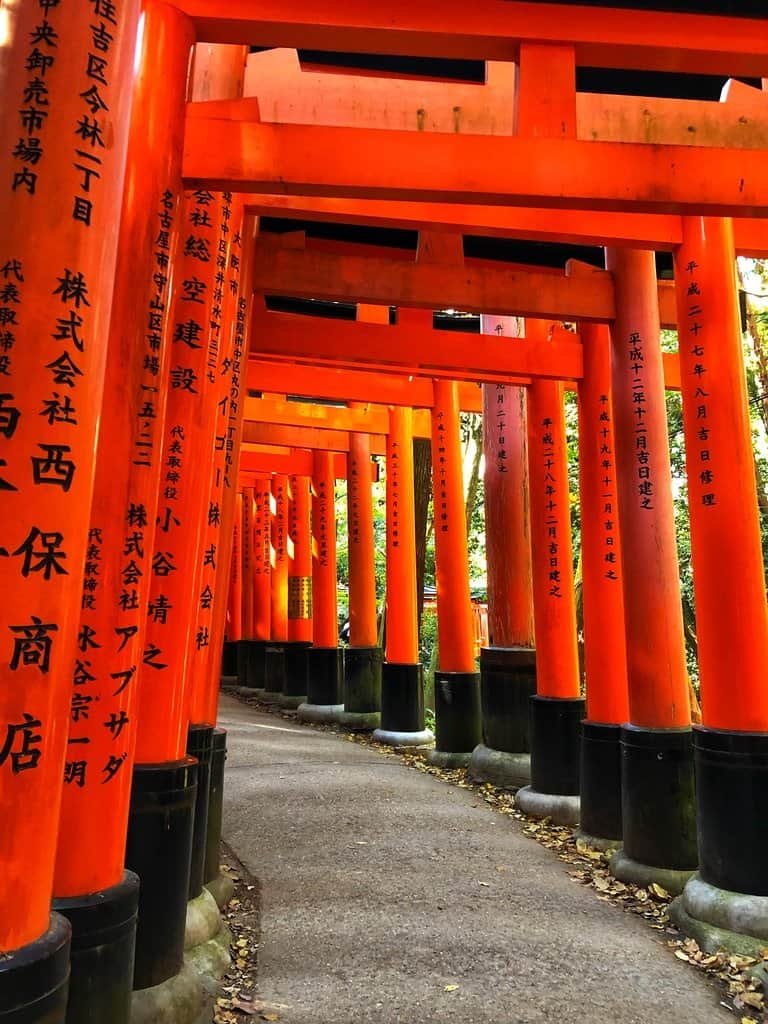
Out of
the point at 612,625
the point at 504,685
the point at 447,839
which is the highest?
the point at 612,625

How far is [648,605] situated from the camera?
5.11 meters

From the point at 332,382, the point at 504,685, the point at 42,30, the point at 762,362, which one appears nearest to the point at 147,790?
the point at 42,30

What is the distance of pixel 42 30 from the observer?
79.2 inches

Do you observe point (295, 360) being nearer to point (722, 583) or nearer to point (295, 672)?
point (722, 583)

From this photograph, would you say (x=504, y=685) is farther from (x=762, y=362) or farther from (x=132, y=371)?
(x=132, y=371)

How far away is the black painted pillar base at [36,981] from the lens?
1697 mm

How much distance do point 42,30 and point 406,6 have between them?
1.93 meters

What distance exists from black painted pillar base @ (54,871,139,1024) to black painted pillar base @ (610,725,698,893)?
3453 millimetres

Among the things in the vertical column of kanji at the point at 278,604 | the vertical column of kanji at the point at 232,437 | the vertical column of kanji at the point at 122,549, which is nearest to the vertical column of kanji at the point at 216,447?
the vertical column of kanji at the point at 232,437

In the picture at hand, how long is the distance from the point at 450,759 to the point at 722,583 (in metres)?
5.01

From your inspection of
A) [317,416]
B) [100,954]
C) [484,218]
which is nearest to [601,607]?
[484,218]

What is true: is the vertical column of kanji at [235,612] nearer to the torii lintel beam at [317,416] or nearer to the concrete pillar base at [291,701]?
the concrete pillar base at [291,701]

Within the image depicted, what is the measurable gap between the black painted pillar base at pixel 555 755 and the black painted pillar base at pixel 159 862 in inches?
163

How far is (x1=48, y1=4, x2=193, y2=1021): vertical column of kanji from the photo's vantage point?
2371mm
